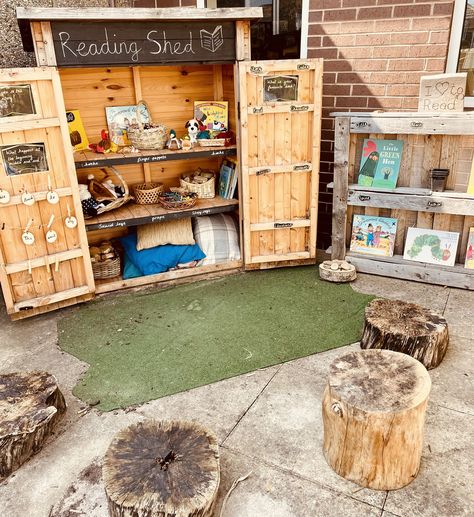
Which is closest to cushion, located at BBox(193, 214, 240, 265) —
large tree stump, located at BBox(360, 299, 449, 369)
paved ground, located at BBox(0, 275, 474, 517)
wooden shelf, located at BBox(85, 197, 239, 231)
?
wooden shelf, located at BBox(85, 197, 239, 231)

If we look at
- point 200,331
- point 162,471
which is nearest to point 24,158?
point 200,331

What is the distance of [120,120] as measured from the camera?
5016 mm

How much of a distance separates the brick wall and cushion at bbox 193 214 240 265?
1.56 m

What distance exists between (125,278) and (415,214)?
121 inches

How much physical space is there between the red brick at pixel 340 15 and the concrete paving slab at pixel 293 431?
370 cm

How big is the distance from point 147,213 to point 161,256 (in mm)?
492

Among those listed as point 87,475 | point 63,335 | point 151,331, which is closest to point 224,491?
point 87,475

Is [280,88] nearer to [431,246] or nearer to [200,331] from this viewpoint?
[431,246]

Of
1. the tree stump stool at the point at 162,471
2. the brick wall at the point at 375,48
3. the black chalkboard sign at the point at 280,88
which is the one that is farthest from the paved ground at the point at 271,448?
the brick wall at the point at 375,48

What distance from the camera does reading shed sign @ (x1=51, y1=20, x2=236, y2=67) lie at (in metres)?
3.88

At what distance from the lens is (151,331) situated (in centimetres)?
417

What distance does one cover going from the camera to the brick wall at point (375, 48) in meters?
4.69

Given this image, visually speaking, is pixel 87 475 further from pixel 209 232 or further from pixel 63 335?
pixel 209 232

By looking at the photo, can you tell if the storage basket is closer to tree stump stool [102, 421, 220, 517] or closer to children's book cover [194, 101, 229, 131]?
children's book cover [194, 101, 229, 131]
